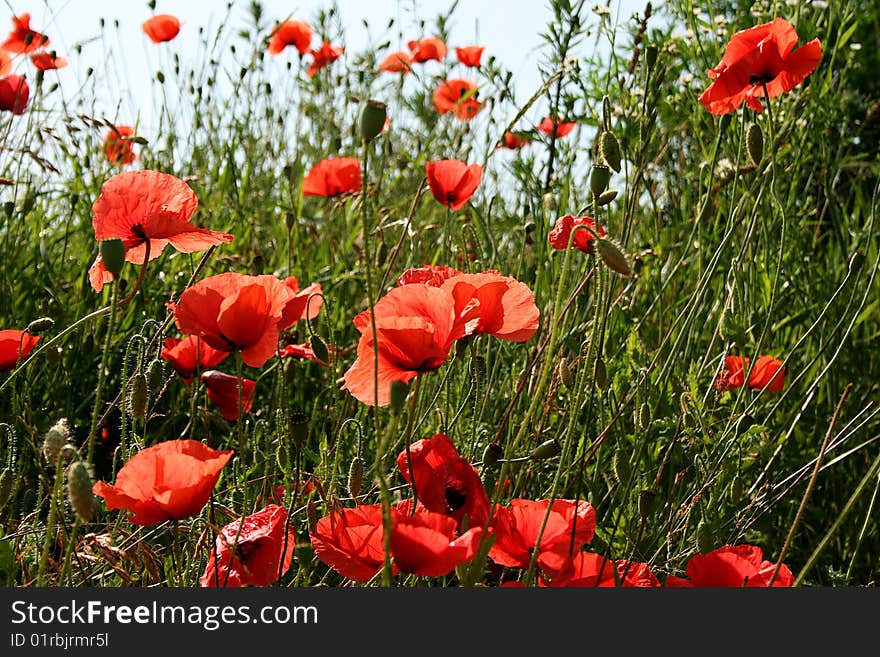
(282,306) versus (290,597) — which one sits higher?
(282,306)

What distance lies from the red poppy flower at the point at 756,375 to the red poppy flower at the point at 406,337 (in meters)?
0.82

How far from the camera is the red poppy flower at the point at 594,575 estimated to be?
1053mm

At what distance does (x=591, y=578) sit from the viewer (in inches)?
41.7

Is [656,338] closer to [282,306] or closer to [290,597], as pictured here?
[282,306]

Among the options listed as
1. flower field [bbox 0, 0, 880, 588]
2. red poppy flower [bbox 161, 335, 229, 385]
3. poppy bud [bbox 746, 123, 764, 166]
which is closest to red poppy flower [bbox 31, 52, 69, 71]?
flower field [bbox 0, 0, 880, 588]

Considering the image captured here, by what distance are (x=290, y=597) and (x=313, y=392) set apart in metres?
1.36

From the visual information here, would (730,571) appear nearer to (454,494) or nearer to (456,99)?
(454,494)

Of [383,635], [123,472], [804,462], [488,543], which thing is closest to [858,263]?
[804,462]

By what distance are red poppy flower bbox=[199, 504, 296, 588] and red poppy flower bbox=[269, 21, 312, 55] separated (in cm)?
290

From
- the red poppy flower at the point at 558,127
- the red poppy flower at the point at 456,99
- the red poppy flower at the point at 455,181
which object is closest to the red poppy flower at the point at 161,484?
the red poppy flower at the point at 455,181

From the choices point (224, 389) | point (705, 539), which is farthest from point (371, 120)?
point (224, 389)

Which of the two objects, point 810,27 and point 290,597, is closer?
point 290,597

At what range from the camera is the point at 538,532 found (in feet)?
3.56

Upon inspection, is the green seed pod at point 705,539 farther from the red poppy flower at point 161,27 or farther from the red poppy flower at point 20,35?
the red poppy flower at point 161,27
